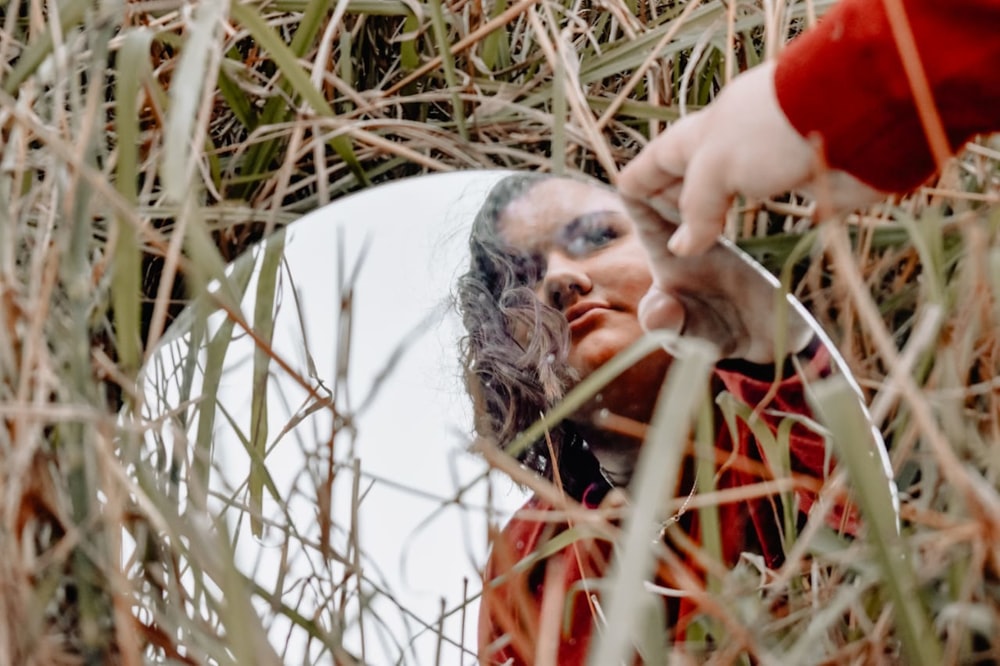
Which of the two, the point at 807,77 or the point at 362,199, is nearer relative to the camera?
the point at 807,77

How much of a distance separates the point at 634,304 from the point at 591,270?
0.14 feet

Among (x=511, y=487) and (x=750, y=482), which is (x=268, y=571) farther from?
(x=750, y=482)

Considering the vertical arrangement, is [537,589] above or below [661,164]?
below

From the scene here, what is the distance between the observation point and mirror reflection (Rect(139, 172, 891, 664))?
43 cm

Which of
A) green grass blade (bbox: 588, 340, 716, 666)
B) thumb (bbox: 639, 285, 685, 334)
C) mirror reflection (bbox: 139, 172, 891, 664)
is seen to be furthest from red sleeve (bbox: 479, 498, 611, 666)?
green grass blade (bbox: 588, 340, 716, 666)

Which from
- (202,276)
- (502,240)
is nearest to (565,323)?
(502,240)

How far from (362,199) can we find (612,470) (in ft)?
0.65

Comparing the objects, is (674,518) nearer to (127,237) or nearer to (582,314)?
(582,314)

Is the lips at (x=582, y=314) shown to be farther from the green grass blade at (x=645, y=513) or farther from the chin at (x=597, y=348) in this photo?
the green grass blade at (x=645, y=513)

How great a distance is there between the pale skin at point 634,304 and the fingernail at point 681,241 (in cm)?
1

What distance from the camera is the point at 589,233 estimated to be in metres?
0.56

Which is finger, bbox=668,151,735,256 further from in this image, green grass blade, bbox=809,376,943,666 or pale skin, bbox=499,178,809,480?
green grass blade, bbox=809,376,943,666

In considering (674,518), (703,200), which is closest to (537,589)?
(674,518)

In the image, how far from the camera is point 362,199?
58cm
